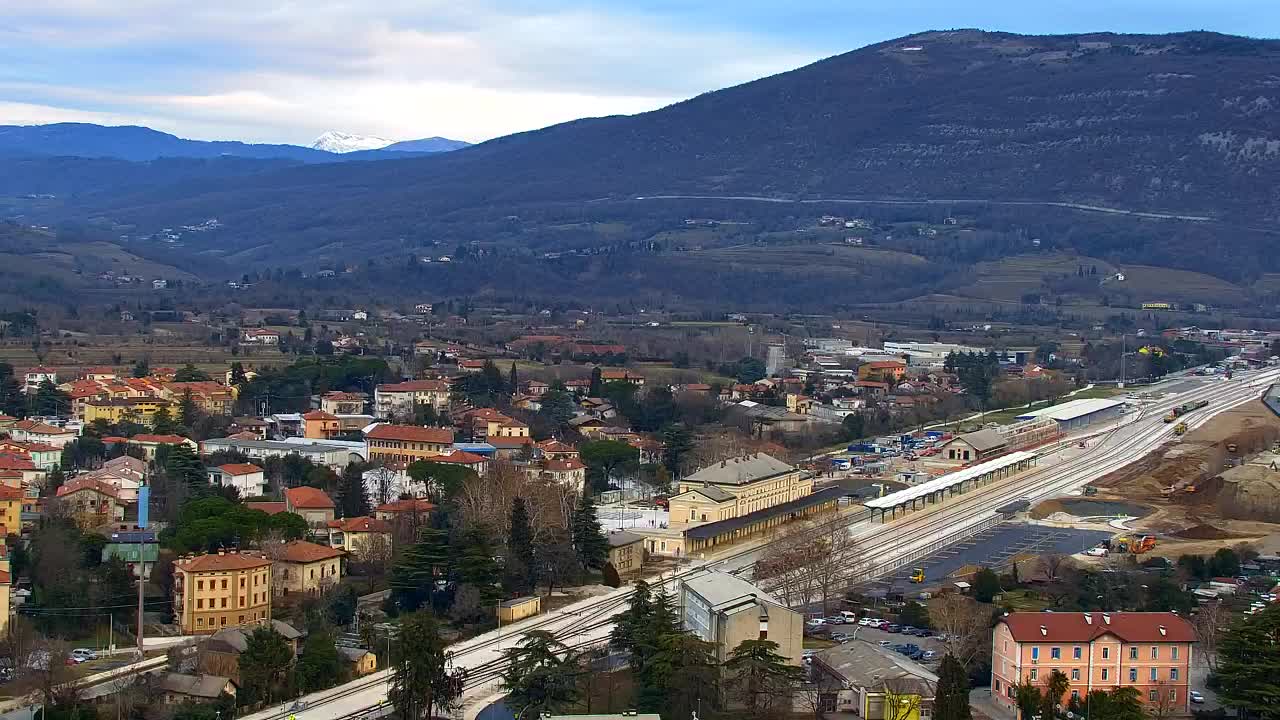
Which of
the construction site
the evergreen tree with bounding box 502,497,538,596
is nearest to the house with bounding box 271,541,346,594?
the evergreen tree with bounding box 502,497,538,596

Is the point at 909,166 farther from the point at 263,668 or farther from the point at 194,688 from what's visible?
the point at 194,688

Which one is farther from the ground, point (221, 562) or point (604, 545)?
point (221, 562)

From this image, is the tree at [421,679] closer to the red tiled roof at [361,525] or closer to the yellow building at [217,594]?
the yellow building at [217,594]

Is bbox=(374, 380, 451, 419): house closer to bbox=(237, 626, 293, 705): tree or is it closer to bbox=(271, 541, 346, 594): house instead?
bbox=(271, 541, 346, 594): house

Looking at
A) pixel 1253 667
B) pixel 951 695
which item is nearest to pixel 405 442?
pixel 951 695

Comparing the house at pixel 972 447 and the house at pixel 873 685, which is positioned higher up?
the house at pixel 873 685

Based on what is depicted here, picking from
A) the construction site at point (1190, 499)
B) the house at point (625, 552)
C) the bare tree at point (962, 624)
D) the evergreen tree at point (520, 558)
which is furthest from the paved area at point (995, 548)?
the evergreen tree at point (520, 558)
